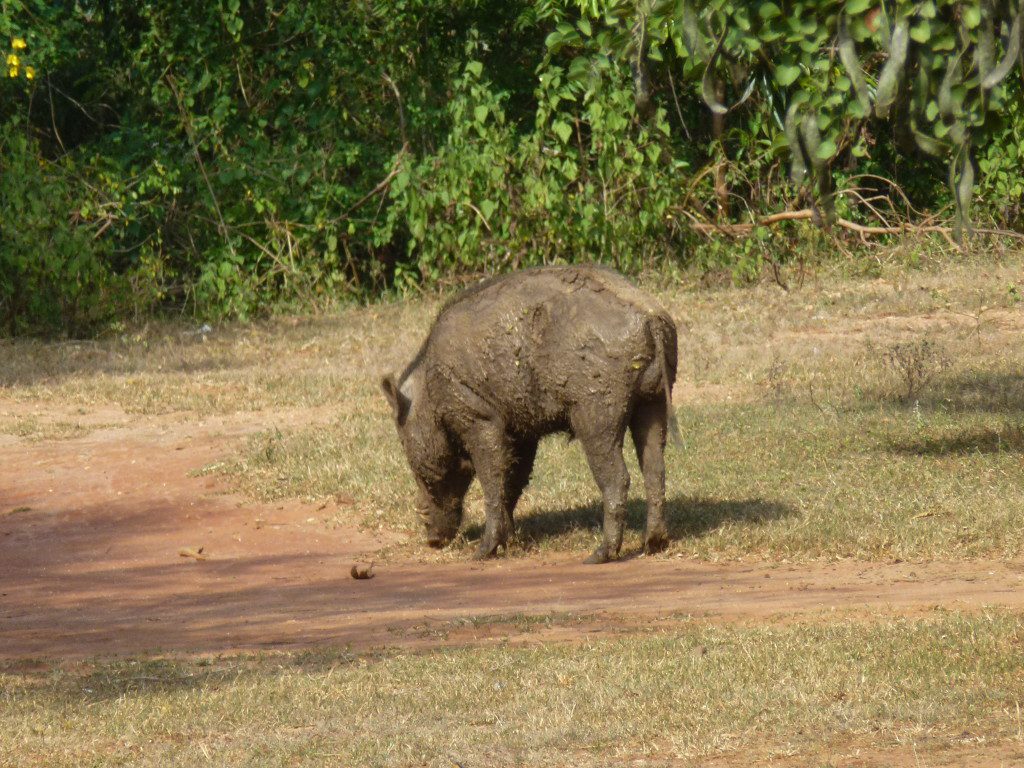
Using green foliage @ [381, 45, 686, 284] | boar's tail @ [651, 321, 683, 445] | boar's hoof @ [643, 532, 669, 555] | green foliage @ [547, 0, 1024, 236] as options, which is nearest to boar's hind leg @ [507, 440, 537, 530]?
boar's hoof @ [643, 532, 669, 555]

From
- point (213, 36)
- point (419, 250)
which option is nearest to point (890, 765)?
point (419, 250)

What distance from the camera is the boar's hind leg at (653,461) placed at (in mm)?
8945

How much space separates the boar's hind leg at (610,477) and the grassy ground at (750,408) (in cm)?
44

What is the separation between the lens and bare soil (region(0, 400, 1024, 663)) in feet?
24.2

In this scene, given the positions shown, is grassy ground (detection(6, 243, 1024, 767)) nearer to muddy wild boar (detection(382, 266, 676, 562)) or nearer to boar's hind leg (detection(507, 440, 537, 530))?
boar's hind leg (detection(507, 440, 537, 530))

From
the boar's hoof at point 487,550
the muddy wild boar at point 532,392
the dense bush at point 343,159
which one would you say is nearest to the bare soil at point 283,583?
the boar's hoof at point 487,550

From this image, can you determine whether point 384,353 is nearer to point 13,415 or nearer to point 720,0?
point 13,415

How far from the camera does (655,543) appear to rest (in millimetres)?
9023

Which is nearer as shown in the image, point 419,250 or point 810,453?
point 810,453

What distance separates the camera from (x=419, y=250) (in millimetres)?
19109

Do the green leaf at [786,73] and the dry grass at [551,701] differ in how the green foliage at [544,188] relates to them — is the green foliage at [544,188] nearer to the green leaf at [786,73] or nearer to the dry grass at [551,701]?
the dry grass at [551,701]

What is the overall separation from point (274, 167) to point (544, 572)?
1089 cm

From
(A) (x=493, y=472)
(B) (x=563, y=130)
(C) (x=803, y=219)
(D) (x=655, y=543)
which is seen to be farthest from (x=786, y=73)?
(B) (x=563, y=130)

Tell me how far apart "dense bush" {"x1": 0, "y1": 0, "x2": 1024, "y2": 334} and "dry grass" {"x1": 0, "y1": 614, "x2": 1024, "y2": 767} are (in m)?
10.8
